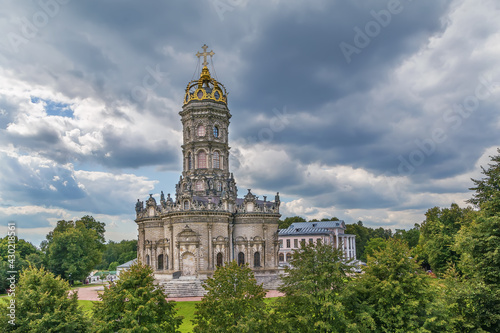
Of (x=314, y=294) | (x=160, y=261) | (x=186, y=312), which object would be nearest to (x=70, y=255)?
(x=160, y=261)

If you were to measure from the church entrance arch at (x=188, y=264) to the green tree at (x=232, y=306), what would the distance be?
2762 cm

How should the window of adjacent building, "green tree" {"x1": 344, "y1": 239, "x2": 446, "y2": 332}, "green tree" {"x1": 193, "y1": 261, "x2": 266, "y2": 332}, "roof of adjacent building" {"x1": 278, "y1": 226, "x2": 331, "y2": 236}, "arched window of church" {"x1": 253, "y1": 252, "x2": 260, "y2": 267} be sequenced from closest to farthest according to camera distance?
"green tree" {"x1": 344, "y1": 239, "x2": 446, "y2": 332} → "green tree" {"x1": 193, "y1": 261, "x2": 266, "y2": 332} → the window of adjacent building → "arched window of church" {"x1": 253, "y1": 252, "x2": 260, "y2": 267} → "roof of adjacent building" {"x1": 278, "y1": 226, "x2": 331, "y2": 236}

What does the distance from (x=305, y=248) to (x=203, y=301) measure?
559 centimetres

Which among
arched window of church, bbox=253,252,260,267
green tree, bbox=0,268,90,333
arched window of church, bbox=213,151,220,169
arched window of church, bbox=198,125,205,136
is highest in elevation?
arched window of church, bbox=198,125,205,136

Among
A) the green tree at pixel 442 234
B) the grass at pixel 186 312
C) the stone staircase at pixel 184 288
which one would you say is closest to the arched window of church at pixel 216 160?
the stone staircase at pixel 184 288

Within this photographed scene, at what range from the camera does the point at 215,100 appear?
2206 inches

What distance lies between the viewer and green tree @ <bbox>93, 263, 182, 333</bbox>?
1750 cm

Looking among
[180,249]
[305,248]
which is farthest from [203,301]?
[180,249]

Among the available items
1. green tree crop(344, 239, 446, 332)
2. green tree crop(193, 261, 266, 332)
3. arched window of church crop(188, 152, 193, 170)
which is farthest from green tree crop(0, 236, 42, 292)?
Result: green tree crop(344, 239, 446, 332)

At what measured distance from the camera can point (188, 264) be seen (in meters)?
46.8

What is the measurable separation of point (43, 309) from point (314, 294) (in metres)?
12.2

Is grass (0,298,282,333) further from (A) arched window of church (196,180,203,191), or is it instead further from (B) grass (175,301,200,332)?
(A) arched window of church (196,180,203,191)

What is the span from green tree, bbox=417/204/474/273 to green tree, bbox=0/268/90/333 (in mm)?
45367

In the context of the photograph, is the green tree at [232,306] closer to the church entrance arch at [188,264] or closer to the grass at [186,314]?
the grass at [186,314]
